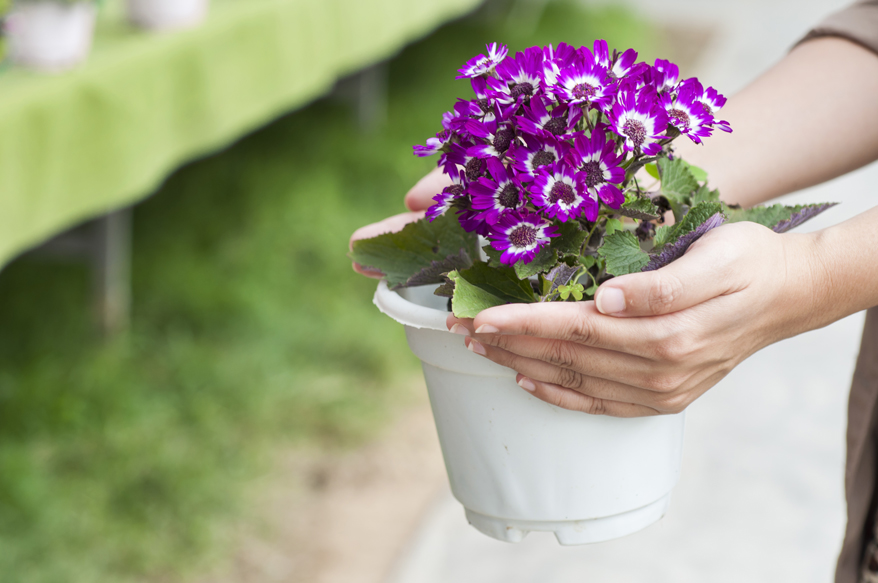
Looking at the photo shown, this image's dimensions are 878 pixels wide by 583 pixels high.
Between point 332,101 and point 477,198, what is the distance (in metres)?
3.61

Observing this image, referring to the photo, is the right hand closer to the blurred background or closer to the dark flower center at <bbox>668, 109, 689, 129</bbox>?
the dark flower center at <bbox>668, 109, 689, 129</bbox>

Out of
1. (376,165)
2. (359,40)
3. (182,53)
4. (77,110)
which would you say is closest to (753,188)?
(77,110)

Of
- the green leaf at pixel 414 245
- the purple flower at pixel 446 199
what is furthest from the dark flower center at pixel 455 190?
the green leaf at pixel 414 245

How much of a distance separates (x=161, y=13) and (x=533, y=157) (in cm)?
165

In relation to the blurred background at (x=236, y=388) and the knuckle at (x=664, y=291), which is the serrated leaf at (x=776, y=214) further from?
the blurred background at (x=236, y=388)

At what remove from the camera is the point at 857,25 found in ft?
2.95

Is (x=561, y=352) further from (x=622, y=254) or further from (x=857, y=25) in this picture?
(x=857, y=25)

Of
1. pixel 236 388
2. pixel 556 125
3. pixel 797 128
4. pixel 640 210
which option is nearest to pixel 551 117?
pixel 556 125

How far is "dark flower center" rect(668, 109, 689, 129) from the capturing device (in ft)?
2.20

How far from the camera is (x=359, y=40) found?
3004 mm

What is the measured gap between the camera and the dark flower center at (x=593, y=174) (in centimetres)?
67

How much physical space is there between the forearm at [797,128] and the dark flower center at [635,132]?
0.26 meters

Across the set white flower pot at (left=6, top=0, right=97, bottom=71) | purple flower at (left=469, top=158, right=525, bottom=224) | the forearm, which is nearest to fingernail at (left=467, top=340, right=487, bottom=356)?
purple flower at (left=469, top=158, right=525, bottom=224)

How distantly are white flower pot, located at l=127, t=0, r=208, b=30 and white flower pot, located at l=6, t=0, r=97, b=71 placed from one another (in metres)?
0.22
